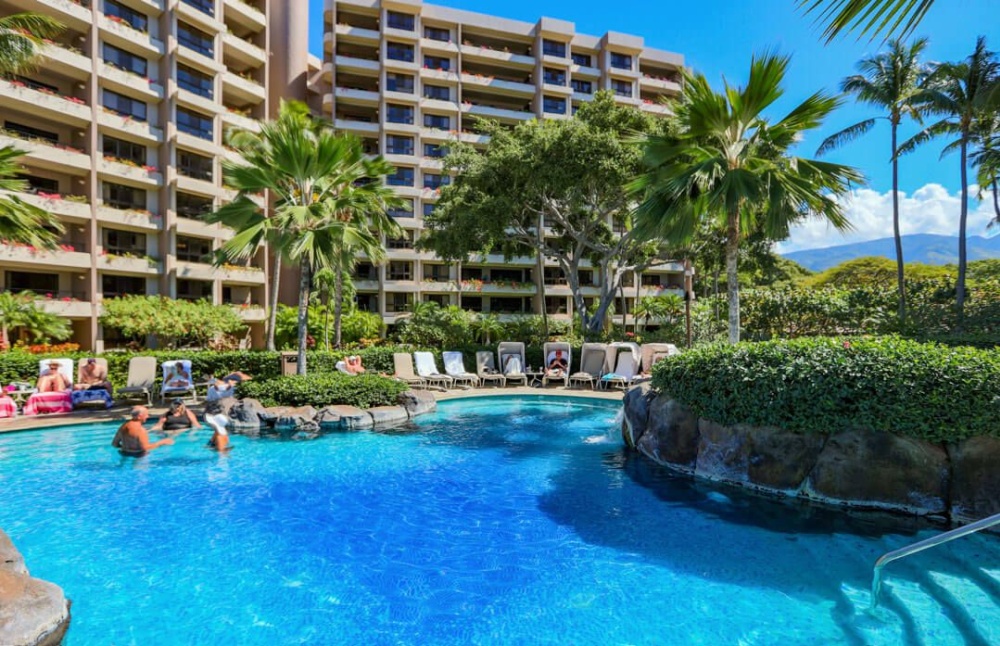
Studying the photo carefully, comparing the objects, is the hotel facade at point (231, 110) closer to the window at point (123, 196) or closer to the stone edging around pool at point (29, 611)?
the window at point (123, 196)

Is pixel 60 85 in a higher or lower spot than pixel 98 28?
lower

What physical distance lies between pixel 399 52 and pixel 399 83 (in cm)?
218

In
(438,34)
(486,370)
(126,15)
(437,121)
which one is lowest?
(486,370)

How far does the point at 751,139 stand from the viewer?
9578 mm

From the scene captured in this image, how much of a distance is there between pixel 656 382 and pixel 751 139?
15.3ft

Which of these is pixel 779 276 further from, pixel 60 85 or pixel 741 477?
pixel 60 85

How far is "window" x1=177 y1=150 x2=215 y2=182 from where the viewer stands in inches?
1115

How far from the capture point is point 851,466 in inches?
259

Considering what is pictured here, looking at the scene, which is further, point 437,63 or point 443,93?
point 437,63

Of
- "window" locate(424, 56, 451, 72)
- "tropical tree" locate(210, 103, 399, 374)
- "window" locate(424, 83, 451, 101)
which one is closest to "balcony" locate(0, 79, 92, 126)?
"tropical tree" locate(210, 103, 399, 374)

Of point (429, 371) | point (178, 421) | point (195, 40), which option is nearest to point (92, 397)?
point (178, 421)

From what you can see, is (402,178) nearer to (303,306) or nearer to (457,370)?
(457,370)

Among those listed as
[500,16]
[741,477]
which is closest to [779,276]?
[500,16]

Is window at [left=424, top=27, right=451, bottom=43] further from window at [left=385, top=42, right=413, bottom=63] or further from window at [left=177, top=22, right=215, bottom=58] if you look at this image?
window at [left=177, top=22, right=215, bottom=58]
